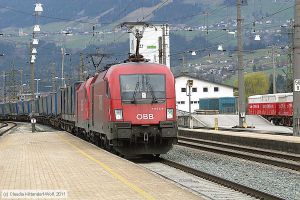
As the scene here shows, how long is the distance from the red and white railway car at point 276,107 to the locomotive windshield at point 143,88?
1537 inches

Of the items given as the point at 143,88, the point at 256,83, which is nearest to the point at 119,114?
the point at 143,88

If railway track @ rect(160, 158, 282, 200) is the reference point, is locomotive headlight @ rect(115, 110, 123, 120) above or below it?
above

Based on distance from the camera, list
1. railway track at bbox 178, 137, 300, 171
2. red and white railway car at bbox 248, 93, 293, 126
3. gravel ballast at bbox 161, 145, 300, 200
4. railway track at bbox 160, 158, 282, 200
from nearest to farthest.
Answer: railway track at bbox 160, 158, 282, 200
gravel ballast at bbox 161, 145, 300, 200
railway track at bbox 178, 137, 300, 171
red and white railway car at bbox 248, 93, 293, 126

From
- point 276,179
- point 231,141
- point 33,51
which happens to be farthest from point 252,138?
point 33,51

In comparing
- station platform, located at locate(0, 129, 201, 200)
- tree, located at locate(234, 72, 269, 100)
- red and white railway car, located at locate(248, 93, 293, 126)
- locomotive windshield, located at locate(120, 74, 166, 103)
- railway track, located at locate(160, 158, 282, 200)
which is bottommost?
railway track, located at locate(160, 158, 282, 200)

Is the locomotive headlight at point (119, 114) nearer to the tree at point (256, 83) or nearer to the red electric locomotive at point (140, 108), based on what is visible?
the red electric locomotive at point (140, 108)

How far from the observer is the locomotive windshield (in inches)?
784

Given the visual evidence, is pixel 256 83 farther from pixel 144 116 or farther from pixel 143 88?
pixel 144 116

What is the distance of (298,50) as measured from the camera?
24062mm

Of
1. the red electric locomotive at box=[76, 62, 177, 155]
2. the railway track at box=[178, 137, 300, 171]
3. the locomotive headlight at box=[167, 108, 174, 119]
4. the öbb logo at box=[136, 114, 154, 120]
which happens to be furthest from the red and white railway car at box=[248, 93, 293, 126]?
the öbb logo at box=[136, 114, 154, 120]

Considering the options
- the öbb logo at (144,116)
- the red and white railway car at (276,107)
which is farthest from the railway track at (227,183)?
the red and white railway car at (276,107)

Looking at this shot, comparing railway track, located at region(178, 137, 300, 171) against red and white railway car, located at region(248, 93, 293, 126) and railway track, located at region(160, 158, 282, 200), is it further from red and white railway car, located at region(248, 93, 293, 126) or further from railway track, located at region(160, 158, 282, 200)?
red and white railway car, located at region(248, 93, 293, 126)

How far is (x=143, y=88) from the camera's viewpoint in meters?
20.1

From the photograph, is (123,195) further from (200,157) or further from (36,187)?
(200,157)
